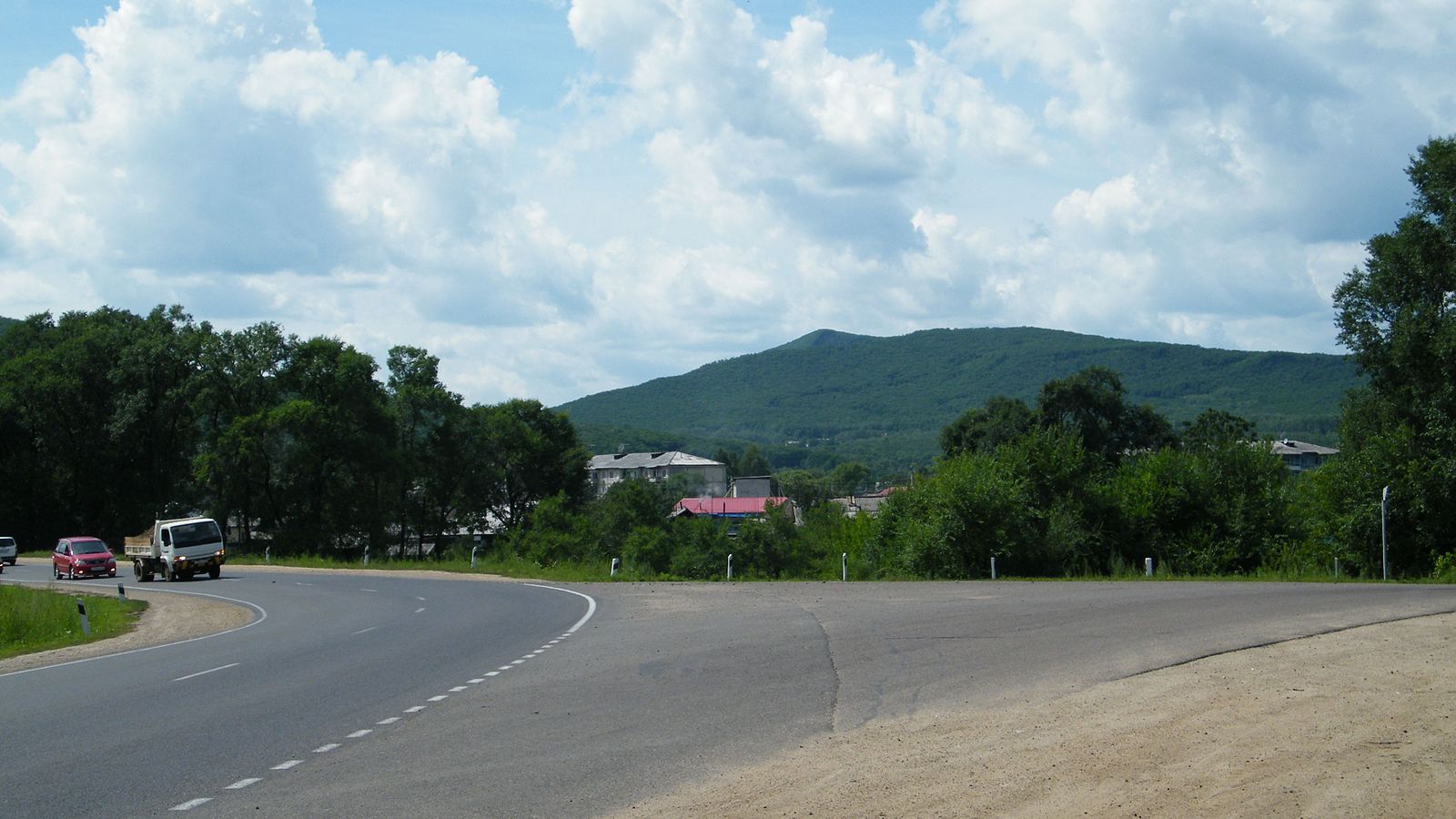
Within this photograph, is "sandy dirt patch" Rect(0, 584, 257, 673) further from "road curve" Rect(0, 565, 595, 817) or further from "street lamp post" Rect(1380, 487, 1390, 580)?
"street lamp post" Rect(1380, 487, 1390, 580)

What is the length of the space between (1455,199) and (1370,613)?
28576 millimetres

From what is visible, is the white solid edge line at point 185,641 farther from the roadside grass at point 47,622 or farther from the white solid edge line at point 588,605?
the white solid edge line at point 588,605

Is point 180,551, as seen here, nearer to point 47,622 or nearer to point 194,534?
point 194,534

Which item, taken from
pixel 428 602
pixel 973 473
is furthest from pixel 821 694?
pixel 973 473

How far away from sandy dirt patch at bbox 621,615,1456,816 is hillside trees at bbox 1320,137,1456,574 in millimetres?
27733

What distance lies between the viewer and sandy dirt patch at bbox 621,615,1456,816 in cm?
759

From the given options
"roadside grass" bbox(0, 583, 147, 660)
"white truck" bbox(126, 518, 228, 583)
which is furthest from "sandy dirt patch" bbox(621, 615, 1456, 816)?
"white truck" bbox(126, 518, 228, 583)

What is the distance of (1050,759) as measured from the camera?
8898 mm

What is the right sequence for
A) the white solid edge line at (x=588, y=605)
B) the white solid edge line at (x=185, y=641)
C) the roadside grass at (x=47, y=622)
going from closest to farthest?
the white solid edge line at (x=185, y=641) < the white solid edge line at (x=588, y=605) < the roadside grass at (x=47, y=622)

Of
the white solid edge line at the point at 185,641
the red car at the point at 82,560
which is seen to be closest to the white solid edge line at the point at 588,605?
the white solid edge line at the point at 185,641

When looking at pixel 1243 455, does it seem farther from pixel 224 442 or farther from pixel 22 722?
pixel 224 442

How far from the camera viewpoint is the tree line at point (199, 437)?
77.2m

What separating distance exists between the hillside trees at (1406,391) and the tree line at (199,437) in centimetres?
5939

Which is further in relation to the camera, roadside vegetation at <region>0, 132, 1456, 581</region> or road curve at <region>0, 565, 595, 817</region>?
roadside vegetation at <region>0, 132, 1456, 581</region>
